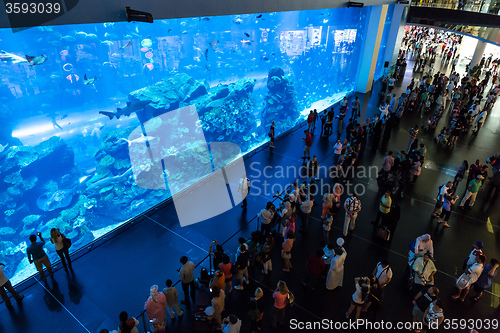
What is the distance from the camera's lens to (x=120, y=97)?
14648 mm

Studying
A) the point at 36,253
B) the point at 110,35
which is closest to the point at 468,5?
the point at 110,35

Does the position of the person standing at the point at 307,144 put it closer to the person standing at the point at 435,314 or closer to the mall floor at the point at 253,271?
the mall floor at the point at 253,271

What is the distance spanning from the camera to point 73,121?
1412cm

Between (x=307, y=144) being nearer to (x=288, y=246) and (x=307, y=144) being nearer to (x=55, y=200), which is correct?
(x=288, y=246)

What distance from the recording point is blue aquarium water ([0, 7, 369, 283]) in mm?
12016

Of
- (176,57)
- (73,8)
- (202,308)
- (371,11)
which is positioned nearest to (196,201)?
(202,308)

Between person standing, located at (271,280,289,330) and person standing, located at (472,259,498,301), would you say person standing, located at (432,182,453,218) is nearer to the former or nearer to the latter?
person standing, located at (472,259,498,301)

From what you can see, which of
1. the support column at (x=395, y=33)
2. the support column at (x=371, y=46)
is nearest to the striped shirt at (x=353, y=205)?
the support column at (x=371, y=46)

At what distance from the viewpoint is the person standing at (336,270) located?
16.7 ft

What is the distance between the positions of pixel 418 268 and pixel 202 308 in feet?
12.8

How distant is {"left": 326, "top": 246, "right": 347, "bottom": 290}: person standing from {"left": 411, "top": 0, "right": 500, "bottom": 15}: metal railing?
21.3m

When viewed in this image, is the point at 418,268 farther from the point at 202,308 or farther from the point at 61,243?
the point at 61,243

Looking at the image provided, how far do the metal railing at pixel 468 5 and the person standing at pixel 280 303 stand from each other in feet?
74.1

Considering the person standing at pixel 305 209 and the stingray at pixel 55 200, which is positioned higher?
the person standing at pixel 305 209
